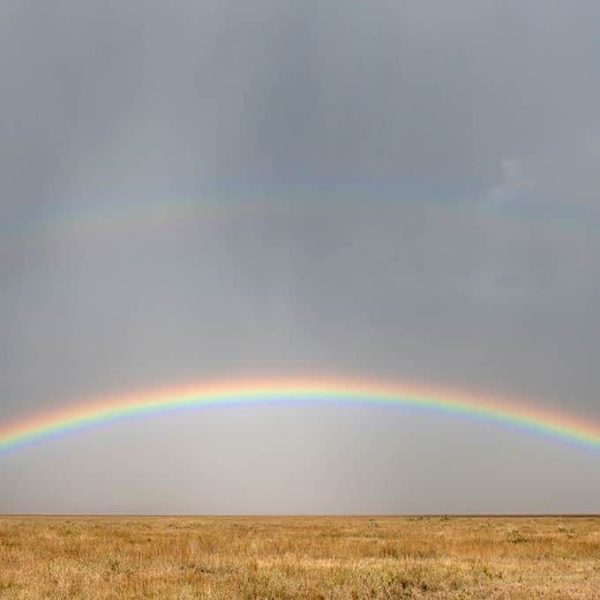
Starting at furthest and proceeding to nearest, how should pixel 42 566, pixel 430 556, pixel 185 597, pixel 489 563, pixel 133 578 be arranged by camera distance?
pixel 430 556, pixel 489 563, pixel 42 566, pixel 133 578, pixel 185 597

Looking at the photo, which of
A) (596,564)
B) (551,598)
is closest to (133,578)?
(551,598)

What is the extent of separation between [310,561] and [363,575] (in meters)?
5.49

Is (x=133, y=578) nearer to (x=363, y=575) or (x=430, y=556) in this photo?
(x=363, y=575)

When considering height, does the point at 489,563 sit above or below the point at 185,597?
above

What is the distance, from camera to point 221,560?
76.8 ft

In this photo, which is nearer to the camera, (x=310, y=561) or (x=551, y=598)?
(x=551, y=598)

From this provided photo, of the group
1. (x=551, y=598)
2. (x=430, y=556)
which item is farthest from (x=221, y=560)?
(x=551, y=598)

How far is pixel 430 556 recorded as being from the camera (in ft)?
86.6

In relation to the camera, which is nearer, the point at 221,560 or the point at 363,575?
the point at 363,575

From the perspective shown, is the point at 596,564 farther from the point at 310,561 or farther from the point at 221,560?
the point at 221,560

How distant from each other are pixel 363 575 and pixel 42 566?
960 centimetres

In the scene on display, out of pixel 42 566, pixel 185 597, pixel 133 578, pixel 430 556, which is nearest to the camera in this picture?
pixel 185 597

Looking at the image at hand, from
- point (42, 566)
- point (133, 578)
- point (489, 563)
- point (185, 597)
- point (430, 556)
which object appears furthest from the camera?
point (430, 556)

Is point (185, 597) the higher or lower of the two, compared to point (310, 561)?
lower
